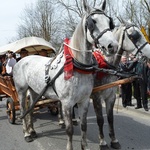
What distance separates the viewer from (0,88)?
24.5 feet

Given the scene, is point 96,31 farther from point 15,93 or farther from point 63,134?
point 15,93

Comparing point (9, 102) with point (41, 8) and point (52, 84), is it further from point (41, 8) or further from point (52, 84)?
point (41, 8)

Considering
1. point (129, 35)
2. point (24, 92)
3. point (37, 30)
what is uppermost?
point (37, 30)

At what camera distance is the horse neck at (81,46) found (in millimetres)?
3740

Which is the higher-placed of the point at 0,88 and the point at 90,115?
the point at 0,88

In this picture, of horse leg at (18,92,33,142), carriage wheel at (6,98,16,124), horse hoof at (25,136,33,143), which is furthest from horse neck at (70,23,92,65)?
carriage wheel at (6,98,16,124)

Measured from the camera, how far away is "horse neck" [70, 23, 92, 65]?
3.74 m

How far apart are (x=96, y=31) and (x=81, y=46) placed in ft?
1.41

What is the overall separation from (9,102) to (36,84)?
7.14 feet

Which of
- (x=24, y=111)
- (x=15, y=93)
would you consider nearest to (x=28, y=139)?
(x=24, y=111)

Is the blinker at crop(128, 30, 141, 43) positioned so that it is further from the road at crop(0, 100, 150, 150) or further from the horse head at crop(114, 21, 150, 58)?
the road at crop(0, 100, 150, 150)

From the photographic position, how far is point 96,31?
3436 mm

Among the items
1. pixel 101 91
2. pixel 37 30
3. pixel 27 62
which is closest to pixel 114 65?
pixel 101 91

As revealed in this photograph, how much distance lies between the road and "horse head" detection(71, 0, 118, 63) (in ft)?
6.82
